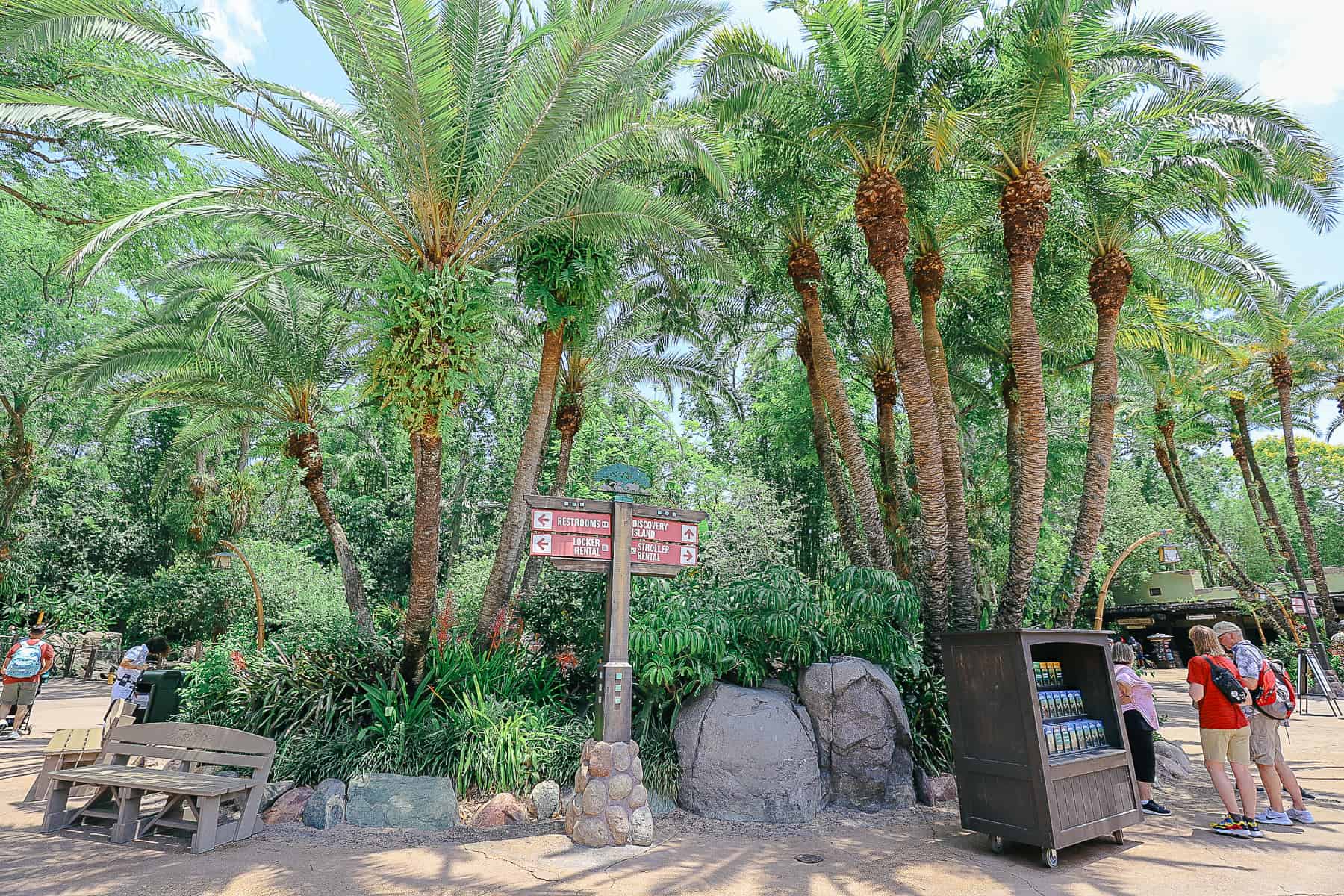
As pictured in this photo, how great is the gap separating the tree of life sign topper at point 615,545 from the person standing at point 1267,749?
5.16 meters

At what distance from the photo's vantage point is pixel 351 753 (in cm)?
751

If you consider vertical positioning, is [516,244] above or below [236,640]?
above

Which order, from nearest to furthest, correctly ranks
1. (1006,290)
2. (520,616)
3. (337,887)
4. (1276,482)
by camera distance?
(337,887) → (520,616) → (1006,290) → (1276,482)

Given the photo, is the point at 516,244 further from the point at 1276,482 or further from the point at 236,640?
the point at 1276,482

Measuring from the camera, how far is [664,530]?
779cm

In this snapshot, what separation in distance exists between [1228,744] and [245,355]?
13716 mm

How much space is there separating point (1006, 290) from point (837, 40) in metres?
5.96

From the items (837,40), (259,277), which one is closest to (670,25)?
(837,40)

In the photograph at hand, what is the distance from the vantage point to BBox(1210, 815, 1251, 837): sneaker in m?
6.36

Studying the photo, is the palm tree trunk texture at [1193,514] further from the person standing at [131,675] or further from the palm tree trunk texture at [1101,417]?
the person standing at [131,675]

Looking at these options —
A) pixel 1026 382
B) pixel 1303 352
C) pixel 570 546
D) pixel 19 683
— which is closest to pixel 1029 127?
pixel 1026 382

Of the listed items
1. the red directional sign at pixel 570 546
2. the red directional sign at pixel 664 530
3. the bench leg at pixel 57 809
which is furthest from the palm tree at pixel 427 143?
the bench leg at pixel 57 809

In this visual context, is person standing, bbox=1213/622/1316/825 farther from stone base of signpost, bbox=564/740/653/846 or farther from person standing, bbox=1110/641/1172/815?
stone base of signpost, bbox=564/740/653/846

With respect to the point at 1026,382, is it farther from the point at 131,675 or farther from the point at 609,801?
the point at 131,675
